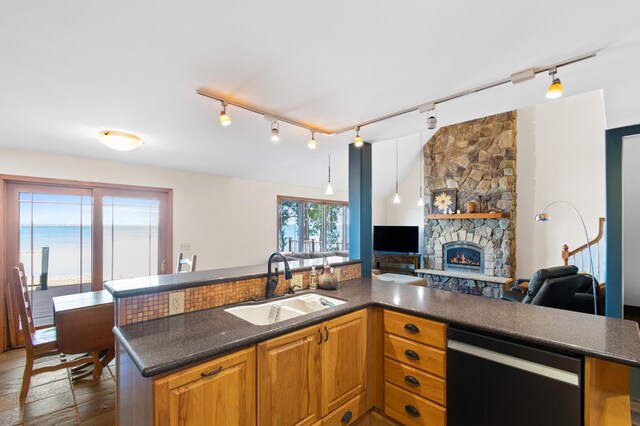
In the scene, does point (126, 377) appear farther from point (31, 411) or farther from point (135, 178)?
point (135, 178)

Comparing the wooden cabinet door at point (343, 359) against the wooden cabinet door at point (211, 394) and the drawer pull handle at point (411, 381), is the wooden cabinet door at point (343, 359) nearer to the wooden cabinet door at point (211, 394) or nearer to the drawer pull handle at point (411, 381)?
the drawer pull handle at point (411, 381)

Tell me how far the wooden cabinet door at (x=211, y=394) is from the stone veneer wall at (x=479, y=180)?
5903 millimetres

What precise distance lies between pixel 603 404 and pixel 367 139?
248 cm

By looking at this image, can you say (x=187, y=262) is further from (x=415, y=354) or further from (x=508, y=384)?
(x=508, y=384)

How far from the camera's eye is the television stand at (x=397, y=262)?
7094mm

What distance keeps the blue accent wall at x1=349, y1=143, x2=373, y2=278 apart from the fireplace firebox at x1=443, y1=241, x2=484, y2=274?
419 cm

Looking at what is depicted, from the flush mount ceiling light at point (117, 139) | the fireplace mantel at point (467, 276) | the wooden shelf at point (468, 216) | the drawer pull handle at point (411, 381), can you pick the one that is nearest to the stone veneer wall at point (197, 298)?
the drawer pull handle at point (411, 381)

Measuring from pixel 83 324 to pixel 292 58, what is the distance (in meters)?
2.65

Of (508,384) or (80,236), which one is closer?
(508,384)

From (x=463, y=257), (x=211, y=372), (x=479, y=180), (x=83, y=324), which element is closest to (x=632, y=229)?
(x=479, y=180)

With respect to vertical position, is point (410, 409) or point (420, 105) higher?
point (420, 105)

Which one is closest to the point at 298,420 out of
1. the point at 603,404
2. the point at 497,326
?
the point at 497,326

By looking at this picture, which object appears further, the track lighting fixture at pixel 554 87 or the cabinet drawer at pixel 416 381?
the cabinet drawer at pixel 416 381

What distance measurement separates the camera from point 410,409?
186 centimetres
